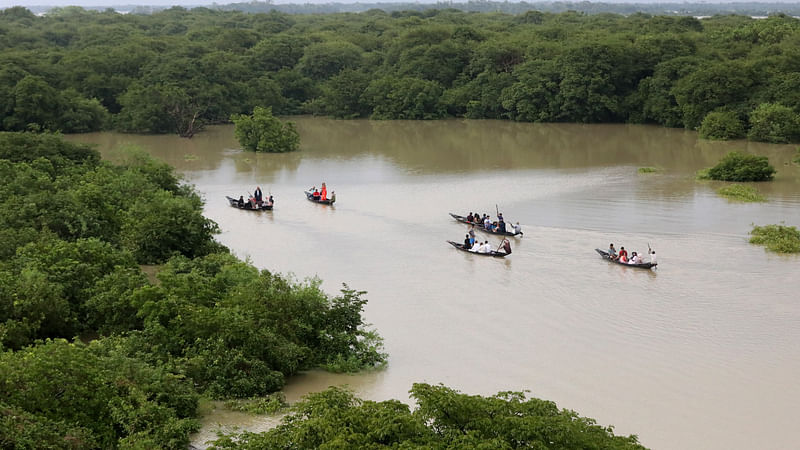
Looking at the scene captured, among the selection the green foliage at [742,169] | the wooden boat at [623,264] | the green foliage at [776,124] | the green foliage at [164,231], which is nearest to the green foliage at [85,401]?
the green foliage at [164,231]

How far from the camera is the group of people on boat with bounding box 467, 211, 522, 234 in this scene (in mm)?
24719

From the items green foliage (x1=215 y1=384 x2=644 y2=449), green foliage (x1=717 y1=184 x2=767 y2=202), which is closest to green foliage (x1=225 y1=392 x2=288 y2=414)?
green foliage (x1=215 y1=384 x2=644 y2=449)

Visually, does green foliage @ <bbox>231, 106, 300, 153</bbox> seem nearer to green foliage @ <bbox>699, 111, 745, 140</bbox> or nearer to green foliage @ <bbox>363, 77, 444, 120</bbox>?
green foliage @ <bbox>363, 77, 444, 120</bbox>

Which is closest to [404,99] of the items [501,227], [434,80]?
[434,80]

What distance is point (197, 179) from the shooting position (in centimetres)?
3366

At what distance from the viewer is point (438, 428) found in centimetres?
1029

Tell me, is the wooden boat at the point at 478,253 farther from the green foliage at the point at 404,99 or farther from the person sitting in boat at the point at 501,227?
the green foliage at the point at 404,99

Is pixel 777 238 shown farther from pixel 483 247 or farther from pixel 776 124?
pixel 776 124

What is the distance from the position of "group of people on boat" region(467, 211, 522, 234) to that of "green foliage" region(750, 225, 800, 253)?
232 inches

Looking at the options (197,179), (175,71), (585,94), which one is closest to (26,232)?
(197,179)

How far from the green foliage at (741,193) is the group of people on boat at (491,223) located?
7.79 meters

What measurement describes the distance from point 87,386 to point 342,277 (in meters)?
9.92

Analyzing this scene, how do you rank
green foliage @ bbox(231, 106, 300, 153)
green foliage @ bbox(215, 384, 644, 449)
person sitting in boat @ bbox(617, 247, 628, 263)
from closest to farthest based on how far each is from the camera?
green foliage @ bbox(215, 384, 644, 449)
person sitting in boat @ bbox(617, 247, 628, 263)
green foliage @ bbox(231, 106, 300, 153)

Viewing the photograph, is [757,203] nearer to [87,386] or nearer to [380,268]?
[380,268]
